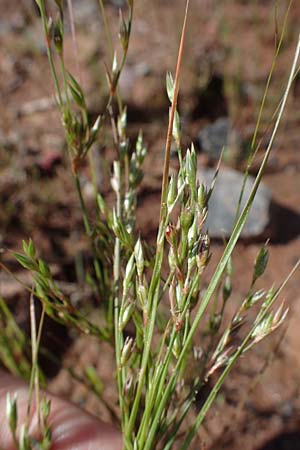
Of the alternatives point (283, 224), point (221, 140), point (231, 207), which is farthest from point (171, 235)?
point (221, 140)

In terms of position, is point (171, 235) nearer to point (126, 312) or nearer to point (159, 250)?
point (159, 250)

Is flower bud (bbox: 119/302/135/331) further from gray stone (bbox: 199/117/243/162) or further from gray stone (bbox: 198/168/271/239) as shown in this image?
gray stone (bbox: 199/117/243/162)

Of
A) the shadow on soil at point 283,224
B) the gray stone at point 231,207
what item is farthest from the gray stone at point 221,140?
the shadow on soil at point 283,224

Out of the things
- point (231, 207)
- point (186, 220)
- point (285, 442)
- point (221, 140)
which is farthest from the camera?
point (221, 140)

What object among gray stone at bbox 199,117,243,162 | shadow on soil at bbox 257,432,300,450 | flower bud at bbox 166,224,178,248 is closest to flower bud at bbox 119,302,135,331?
flower bud at bbox 166,224,178,248

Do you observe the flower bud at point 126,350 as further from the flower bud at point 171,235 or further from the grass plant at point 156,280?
the flower bud at point 171,235

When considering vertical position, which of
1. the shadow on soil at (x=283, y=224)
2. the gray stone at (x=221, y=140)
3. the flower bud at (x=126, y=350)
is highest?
the flower bud at (x=126, y=350)
